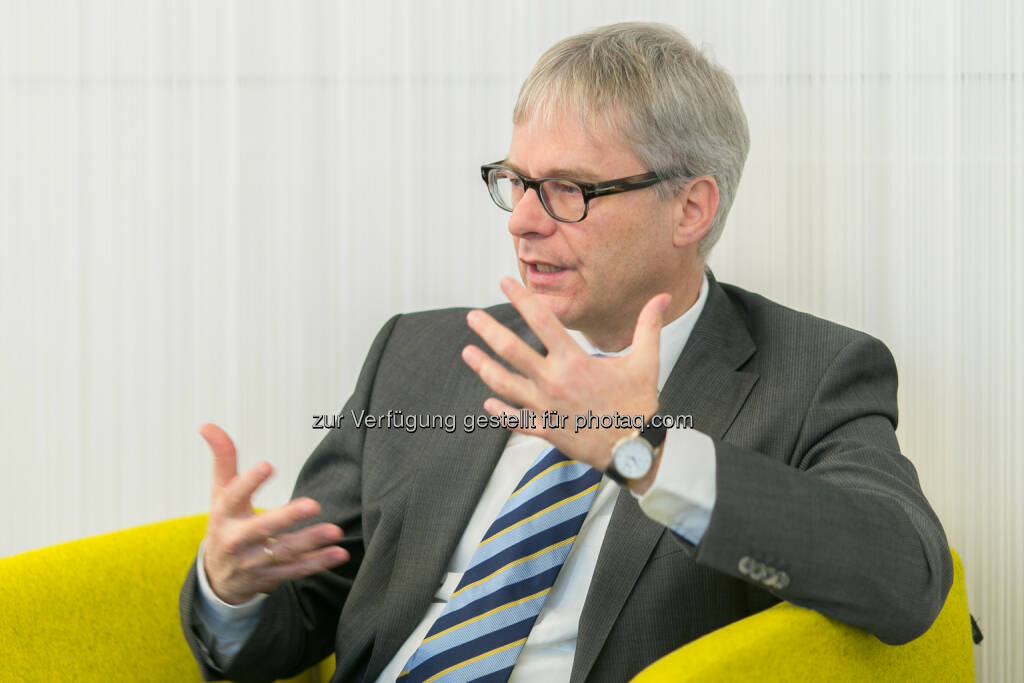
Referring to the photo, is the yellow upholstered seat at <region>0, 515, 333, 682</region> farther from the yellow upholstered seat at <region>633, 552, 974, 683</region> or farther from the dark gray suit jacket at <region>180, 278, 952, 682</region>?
the yellow upholstered seat at <region>633, 552, 974, 683</region>

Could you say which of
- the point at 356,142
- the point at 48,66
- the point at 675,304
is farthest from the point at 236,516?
the point at 48,66

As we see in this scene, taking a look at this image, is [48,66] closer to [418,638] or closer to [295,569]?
[295,569]

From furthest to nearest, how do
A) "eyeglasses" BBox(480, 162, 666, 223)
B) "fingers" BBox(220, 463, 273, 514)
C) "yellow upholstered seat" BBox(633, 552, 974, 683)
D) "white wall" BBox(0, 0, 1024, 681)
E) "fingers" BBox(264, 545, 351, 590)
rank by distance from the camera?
"white wall" BBox(0, 0, 1024, 681) < "eyeglasses" BBox(480, 162, 666, 223) < "fingers" BBox(264, 545, 351, 590) < "fingers" BBox(220, 463, 273, 514) < "yellow upholstered seat" BBox(633, 552, 974, 683)

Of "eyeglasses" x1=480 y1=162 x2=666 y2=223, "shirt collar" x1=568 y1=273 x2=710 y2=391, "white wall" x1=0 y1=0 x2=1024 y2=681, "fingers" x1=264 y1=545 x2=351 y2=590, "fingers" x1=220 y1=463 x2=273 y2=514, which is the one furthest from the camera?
"white wall" x1=0 y1=0 x2=1024 y2=681

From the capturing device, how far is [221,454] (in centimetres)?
125

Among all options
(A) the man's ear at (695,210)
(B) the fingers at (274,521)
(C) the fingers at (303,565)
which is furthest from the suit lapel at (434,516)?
(A) the man's ear at (695,210)

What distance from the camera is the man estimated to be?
4.26ft

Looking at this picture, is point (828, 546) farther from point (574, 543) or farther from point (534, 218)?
A: point (534, 218)

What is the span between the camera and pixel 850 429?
135cm

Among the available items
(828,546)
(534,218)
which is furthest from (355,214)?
(828,546)

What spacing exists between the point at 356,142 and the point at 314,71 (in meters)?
0.16

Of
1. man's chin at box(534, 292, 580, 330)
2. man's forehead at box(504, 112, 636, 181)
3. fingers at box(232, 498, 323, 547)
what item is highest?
man's forehead at box(504, 112, 636, 181)

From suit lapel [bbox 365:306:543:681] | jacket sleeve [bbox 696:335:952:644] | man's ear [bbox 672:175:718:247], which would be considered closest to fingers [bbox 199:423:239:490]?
suit lapel [bbox 365:306:543:681]

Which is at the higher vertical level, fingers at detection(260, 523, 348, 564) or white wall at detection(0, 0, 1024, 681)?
white wall at detection(0, 0, 1024, 681)
